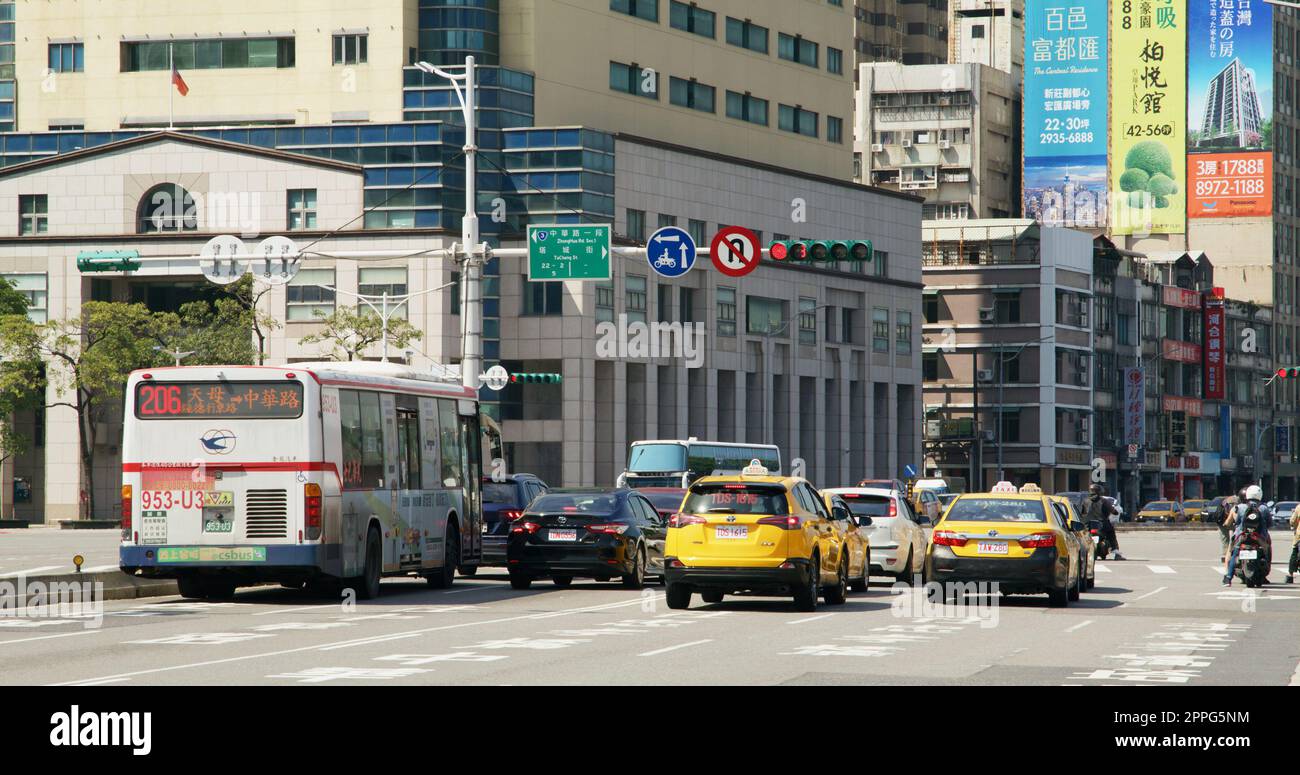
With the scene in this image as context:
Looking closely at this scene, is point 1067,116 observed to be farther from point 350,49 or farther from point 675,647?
point 675,647

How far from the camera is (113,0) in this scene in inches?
3460

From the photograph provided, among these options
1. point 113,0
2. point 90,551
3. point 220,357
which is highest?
point 113,0

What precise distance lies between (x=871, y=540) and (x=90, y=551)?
19852mm

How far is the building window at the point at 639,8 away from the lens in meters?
91.3

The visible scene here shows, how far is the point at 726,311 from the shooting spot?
9588 cm

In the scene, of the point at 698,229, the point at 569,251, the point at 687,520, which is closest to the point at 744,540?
the point at 687,520

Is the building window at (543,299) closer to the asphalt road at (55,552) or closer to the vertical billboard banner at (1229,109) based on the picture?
the asphalt road at (55,552)

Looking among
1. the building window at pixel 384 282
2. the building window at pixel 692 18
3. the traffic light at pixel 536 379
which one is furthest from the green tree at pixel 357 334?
the building window at pixel 692 18

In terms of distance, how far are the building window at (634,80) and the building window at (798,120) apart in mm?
11132

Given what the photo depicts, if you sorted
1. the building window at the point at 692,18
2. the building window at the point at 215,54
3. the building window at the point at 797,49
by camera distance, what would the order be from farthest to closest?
1. the building window at the point at 797,49
2. the building window at the point at 692,18
3. the building window at the point at 215,54

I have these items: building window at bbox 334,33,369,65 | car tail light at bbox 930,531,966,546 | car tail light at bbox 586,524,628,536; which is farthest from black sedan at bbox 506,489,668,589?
building window at bbox 334,33,369,65

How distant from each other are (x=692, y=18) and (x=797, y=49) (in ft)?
32.3
